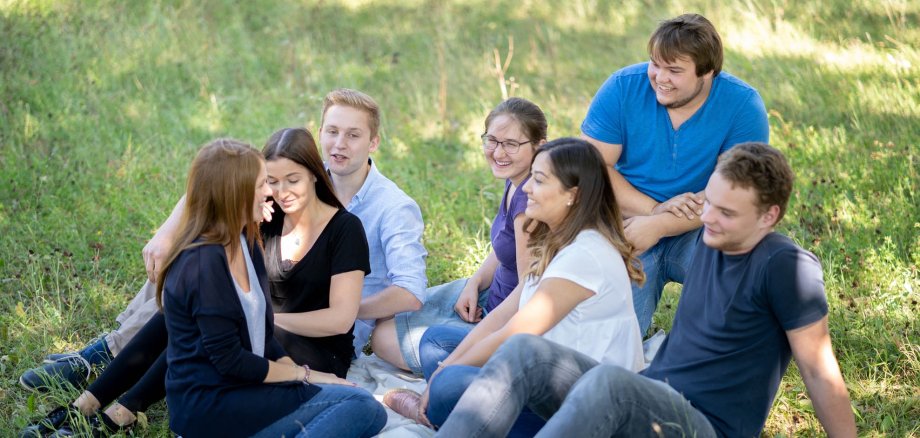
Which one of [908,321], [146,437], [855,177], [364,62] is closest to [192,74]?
[364,62]

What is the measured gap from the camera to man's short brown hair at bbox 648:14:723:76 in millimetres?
4004

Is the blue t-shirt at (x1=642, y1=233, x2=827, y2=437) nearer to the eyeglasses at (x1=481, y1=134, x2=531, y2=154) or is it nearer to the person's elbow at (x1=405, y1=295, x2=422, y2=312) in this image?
the eyeglasses at (x1=481, y1=134, x2=531, y2=154)

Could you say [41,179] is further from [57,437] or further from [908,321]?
[908,321]

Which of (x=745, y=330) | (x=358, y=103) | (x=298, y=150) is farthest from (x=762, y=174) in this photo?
(x=358, y=103)

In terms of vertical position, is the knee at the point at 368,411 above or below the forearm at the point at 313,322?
below

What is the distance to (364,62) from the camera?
30.0ft

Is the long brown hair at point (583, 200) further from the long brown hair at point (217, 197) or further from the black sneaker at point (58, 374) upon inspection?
the black sneaker at point (58, 374)

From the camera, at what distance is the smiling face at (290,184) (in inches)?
159

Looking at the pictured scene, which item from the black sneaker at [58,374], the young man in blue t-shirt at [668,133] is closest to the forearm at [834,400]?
the young man in blue t-shirt at [668,133]

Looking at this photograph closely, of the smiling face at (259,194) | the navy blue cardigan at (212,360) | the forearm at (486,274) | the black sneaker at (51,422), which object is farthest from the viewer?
the forearm at (486,274)

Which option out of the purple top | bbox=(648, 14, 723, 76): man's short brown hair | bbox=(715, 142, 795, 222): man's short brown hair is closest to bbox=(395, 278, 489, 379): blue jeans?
the purple top

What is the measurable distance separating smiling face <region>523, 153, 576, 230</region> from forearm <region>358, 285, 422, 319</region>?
1147 mm

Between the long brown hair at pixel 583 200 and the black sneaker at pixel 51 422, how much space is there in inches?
79.5

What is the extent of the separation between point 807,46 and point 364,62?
13.5 feet
